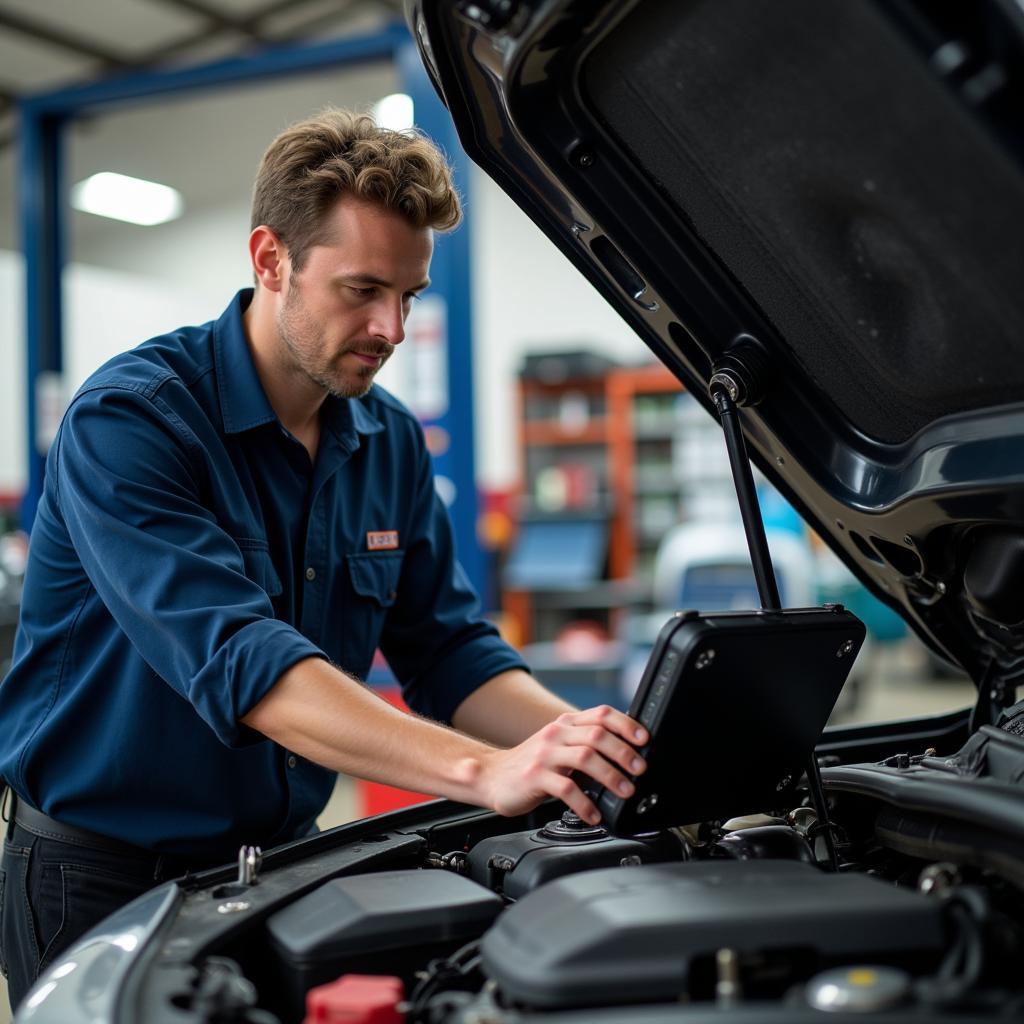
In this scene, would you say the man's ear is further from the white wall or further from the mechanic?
the white wall

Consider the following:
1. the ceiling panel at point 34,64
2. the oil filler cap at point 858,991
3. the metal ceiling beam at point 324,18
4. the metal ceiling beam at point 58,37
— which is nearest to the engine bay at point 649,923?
the oil filler cap at point 858,991

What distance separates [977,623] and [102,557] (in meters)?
0.92

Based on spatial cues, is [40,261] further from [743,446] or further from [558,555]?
[558,555]

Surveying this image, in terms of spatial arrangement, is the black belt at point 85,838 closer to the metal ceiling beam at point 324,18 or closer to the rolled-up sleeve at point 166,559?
the rolled-up sleeve at point 166,559

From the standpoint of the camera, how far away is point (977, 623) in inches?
50.8

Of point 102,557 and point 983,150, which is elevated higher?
point 983,150

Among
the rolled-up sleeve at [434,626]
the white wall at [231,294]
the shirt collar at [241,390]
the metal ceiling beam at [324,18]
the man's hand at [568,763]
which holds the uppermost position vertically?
the metal ceiling beam at [324,18]

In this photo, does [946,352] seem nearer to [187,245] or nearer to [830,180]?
[830,180]

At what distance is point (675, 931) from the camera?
76cm

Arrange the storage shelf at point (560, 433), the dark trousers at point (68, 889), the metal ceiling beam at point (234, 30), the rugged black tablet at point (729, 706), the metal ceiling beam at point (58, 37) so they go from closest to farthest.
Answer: the rugged black tablet at point (729, 706) < the dark trousers at point (68, 889) < the metal ceiling beam at point (58, 37) < the metal ceiling beam at point (234, 30) < the storage shelf at point (560, 433)

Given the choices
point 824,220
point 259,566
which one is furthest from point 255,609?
point 824,220

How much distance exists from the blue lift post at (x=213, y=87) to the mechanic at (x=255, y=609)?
1562 mm

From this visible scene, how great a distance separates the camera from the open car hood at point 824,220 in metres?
0.84

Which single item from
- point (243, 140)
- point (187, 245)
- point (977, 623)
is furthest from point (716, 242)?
point (187, 245)
